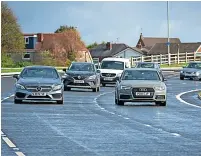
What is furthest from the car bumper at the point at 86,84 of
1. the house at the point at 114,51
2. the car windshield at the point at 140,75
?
the house at the point at 114,51

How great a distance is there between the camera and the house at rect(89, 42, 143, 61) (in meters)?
164

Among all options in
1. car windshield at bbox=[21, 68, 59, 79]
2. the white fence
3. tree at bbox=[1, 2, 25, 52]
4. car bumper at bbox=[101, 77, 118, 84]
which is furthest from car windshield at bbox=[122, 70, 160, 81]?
tree at bbox=[1, 2, 25, 52]

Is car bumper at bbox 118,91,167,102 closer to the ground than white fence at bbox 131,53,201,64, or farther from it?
farther from it

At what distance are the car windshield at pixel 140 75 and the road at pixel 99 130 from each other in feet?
10.9

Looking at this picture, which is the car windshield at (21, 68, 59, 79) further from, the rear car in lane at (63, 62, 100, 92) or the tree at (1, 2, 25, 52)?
the tree at (1, 2, 25, 52)

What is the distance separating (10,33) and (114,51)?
6615 cm

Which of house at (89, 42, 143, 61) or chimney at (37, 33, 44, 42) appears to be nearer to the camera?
chimney at (37, 33, 44, 42)

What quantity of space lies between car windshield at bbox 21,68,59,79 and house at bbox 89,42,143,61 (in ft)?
426

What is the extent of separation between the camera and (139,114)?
2472 cm

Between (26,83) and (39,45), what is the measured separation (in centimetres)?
10289

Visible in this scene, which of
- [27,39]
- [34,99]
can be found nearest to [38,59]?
[27,39]

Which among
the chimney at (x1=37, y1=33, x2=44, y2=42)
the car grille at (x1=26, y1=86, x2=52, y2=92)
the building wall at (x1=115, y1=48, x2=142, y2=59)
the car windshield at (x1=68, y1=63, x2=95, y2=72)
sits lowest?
the building wall at (x1=115, y1=48, x2=142, y2=59)

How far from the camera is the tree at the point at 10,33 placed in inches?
4051

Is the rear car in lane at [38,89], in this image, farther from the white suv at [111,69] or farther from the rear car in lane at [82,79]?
the white suv at [111,69]
